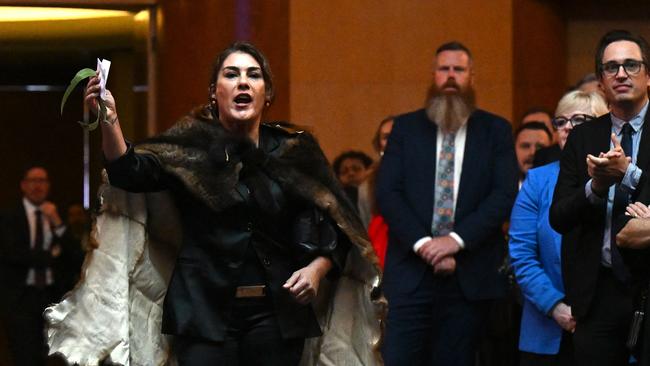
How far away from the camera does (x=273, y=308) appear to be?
20.9 ft

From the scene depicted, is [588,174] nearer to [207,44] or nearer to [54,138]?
[207,44]

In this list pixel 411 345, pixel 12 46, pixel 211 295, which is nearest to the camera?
pixel 211 295

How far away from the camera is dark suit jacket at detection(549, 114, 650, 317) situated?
7.36m

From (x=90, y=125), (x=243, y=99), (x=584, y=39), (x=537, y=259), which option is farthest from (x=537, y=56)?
(x=90, y=125)

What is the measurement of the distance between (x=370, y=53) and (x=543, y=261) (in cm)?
554

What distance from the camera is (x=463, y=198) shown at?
368 inches

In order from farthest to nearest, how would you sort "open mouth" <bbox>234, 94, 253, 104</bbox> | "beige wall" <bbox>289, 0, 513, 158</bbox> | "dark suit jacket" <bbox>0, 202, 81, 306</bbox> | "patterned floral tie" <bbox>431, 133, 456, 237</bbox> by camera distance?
"dark suit jacket" <bbox>0, 202, 81, 306</bbox> → "beige wall" <bbox>289, 0, 513, 158</bbox> → "patterned floral tie" <bbox>431, 133, 456, 237</bbox> → "open mouth" <bbox>234, 94, 253, 104</bbox>

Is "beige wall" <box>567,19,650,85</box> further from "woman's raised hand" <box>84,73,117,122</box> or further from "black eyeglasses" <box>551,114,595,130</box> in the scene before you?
"woman's raised hand" <box>84,73,117,122</box>

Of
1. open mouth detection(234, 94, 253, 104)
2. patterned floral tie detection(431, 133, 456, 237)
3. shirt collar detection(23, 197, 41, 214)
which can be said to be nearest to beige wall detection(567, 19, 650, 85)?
shirt collar detection(23, 197, 41, 214)

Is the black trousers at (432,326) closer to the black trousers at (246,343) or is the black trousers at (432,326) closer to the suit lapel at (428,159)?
the suit lapel at (428,159)

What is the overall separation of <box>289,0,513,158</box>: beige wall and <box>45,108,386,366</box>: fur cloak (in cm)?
707

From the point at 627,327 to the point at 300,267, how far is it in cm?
167

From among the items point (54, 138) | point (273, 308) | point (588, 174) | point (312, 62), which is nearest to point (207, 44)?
point (312, 62)

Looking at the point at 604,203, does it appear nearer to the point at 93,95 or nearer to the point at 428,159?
the point at 428,159
